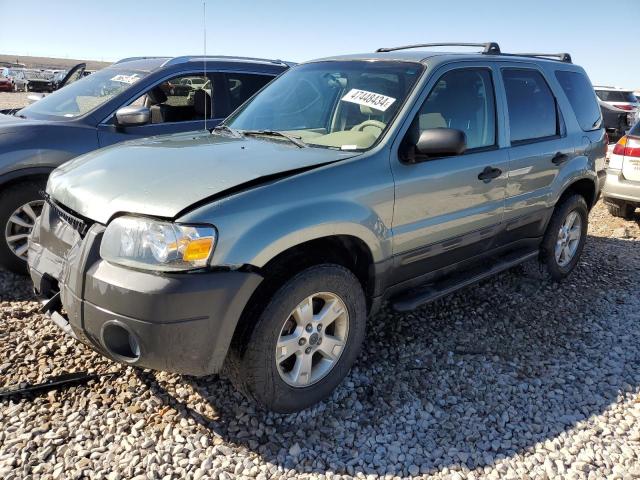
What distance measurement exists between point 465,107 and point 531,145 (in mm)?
765

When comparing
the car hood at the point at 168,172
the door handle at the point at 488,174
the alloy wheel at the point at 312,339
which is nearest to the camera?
the car hood at the point at 168,172

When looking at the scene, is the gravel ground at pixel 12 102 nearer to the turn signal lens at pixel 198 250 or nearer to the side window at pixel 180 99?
the side window at pixel 180 99

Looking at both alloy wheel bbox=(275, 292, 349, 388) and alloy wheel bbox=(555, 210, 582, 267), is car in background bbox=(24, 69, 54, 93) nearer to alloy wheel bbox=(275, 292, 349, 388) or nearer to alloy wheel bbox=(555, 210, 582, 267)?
alloy wheel bbox=(555, 210, 582, 267)

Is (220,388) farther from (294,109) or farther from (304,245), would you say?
(294,109)

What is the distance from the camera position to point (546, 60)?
4.48 m

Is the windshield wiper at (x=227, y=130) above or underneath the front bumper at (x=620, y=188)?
above

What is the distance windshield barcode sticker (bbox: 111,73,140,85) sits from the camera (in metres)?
4.77

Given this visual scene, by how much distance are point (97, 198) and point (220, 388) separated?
124cm

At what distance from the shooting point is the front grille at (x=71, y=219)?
8.38ft

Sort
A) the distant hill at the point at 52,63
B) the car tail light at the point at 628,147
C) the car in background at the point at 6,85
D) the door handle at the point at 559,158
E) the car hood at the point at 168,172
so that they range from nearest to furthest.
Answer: the car hood at the point at 168,172, the door handle at the point at 559,158, the car tail light at the point at 628,147, the car in background at the point at 6,85, the distant hill at the point at 52,63

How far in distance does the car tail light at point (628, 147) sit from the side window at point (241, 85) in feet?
14.7

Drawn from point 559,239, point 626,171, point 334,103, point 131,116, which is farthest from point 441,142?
point 626,171

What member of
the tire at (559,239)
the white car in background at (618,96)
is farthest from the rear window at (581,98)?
the white car in background at (618,96)

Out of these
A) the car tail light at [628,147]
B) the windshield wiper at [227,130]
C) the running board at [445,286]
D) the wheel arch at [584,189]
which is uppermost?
the windshield wiper at [227,130]
